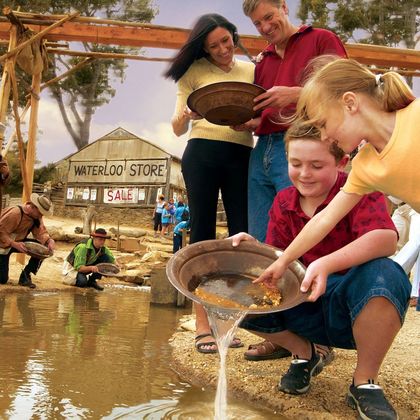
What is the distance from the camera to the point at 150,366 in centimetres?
267

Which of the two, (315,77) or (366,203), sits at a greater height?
(315,77)

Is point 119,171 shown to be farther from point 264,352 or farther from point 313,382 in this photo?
point 313,382

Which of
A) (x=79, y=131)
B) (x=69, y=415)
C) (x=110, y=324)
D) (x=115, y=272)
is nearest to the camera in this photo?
(x=69, y=415)

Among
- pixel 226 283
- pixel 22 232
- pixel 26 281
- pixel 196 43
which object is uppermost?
pixel 196 43

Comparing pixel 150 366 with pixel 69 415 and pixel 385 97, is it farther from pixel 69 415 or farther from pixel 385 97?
pixel 385 97

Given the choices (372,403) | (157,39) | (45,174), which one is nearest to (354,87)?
(372,403)

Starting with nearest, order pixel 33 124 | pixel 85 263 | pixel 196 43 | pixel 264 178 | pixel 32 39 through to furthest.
Result: pixel 264 178, pixel 196 43, pixel 32 39, pixel 85 263, pixel 33 124

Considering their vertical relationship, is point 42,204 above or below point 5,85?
below

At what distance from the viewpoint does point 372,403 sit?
1806mm

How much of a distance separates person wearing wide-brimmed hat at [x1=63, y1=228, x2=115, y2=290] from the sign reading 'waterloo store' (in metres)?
17.6

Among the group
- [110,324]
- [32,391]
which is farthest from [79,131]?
[32,391]

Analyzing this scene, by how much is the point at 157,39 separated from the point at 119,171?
2005 cm

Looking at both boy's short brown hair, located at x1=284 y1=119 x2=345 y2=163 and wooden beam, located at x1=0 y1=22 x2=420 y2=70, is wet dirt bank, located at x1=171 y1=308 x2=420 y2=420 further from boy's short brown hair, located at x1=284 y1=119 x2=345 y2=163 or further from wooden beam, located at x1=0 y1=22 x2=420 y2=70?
wooden beam, located at x1=0 y1=22 x2=420 y2=70

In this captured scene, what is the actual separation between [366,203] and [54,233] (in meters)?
12.7
